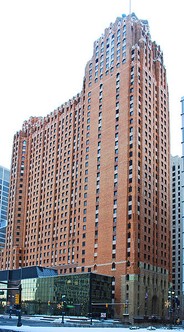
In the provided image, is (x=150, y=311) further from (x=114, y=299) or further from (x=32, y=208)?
(x=32, y=208)

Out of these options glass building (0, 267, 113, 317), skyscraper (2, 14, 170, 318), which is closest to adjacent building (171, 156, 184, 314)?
skyscraper (2, 14, 170, 318)

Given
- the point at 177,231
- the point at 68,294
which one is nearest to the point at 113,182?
the point at 68,294

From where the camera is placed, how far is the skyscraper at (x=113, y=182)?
128 meters

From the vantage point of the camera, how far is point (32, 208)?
579 ft

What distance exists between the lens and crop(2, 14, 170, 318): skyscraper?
5059 inches

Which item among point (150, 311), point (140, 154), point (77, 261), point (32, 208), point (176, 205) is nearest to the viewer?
point (150, 311)

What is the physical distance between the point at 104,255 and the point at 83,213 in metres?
17.6

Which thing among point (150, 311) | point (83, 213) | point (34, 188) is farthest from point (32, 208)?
point (150, 311)

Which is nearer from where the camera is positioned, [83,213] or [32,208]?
[83,213]

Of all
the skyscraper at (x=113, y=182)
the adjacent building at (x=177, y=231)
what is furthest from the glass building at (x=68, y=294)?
the adjacent building at (x=177, y=231)

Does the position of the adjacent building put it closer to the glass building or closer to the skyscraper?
the skyscraper

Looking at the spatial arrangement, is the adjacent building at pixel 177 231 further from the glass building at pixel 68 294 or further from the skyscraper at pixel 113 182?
the glass building at pixel 68 294

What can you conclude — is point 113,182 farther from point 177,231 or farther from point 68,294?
point 177,231

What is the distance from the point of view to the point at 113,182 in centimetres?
13575
